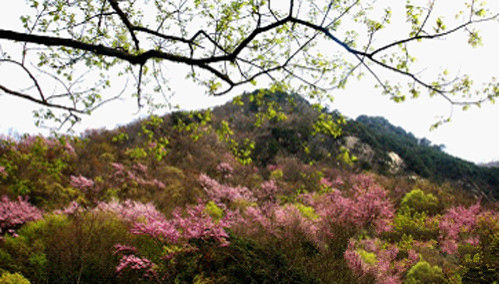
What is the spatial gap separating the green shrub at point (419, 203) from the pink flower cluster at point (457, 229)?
100 centimetres

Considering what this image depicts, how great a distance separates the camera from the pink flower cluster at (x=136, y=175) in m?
9.68

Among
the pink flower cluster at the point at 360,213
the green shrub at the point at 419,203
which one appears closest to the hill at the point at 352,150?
the green shrub at the point at 419,203

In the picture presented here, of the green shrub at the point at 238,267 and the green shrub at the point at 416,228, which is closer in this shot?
the green shrub at the point at 238,267

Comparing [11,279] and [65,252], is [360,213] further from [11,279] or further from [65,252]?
[11,279]

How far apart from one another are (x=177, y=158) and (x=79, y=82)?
1066cm

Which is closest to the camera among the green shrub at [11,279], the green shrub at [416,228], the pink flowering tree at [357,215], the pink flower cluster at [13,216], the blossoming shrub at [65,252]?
the green shrub at [11,279]

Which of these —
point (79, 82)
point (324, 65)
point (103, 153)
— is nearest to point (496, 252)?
point (324, 65)

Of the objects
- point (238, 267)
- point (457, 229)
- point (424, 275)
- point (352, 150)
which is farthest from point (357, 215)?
Answer: point (352, 150)

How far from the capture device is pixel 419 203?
9.98 m

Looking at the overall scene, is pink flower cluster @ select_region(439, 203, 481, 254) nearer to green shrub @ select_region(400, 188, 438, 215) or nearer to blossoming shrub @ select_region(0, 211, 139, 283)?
green shrub @ select_region(400, 188, 438, 215)

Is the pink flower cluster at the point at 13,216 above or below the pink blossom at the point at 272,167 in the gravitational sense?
below

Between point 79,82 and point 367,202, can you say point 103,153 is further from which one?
point 367,202

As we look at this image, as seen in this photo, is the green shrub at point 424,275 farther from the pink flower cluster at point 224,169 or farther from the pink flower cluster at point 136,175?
the pink flower cluster at point 224,169

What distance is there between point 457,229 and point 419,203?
2654 mm
